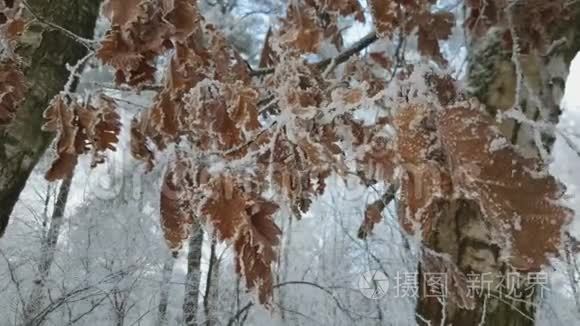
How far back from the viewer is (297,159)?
586 millimetres

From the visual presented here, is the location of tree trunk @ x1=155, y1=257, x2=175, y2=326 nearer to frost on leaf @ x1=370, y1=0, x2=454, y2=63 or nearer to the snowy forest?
the snowy forest

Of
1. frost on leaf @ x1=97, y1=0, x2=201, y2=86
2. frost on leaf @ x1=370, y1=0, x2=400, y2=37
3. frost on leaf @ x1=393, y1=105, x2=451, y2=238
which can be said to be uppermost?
frost on leaf @ x1=370, y1=0, x2=400, y2=37

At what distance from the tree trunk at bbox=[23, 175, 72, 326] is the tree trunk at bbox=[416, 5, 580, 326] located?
10.9ft

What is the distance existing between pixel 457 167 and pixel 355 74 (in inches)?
31.1

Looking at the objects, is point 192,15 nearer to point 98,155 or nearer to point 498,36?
point 98,155

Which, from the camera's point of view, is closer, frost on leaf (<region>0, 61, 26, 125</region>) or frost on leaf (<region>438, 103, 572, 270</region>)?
frost on leaf (<region>438, 103, 572, 270</region>)

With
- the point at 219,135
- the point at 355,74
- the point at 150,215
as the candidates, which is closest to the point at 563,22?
the point at 355,74

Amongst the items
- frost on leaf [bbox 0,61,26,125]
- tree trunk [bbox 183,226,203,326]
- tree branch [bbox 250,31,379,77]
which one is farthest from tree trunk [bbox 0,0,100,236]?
tree trunk [bbox 183,226,203,326]

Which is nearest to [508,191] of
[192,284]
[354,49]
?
[354,49]

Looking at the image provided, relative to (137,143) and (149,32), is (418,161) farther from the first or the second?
(137,143)

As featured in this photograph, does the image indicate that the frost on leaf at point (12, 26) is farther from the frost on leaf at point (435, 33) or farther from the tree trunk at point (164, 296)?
the tree trunk at point (164, 296)

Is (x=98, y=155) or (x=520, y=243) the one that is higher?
(x=98, y=155)

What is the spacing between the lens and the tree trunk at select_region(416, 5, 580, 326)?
1126 millimetres

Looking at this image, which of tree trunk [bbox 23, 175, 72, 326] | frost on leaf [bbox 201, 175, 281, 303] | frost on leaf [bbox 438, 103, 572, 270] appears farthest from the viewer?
tree trunk [bbox 23, 175, 72, 326]
